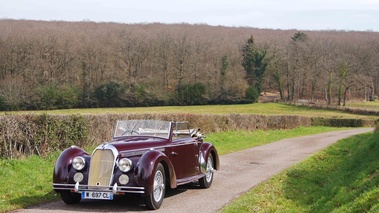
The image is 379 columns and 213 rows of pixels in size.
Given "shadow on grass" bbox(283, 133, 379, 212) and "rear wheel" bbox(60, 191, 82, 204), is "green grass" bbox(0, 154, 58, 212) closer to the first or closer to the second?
"rear wheel" bbox(60, 191, 82, 204)

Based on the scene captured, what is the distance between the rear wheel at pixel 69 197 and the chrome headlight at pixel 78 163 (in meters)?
0.55

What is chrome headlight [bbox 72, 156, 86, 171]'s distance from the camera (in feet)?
34.0

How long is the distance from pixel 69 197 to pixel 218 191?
3.80 meters

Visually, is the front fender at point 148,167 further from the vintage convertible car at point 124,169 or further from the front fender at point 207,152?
the front fender at point 207,152

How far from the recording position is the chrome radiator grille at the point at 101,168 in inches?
397

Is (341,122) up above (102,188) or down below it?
below

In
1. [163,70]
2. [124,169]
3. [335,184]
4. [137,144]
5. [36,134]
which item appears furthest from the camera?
[163,70]

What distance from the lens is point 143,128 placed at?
40.4 ft

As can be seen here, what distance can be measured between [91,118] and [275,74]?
74.6 meters

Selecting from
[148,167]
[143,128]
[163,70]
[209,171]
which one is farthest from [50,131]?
[163,70]

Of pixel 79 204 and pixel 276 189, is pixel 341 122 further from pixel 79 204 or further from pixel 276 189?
pixel 79 204

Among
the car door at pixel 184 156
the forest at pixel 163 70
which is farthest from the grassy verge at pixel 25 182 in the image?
the forest at pixel 163 70

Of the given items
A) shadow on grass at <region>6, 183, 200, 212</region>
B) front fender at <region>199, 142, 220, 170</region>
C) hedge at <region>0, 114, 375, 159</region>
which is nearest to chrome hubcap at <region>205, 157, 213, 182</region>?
front fender at <region>199, 142, 220, 170</region>

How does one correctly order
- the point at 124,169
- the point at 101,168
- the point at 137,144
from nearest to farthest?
1. the point at 124,169
2. the point at 101,168
3. the point at 137,144
